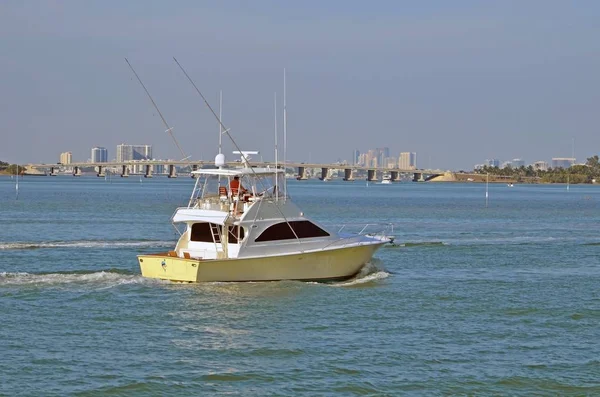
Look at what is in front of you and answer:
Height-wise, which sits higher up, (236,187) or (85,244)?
(236,187)

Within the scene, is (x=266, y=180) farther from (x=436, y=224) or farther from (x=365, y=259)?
(x=436, y=224)

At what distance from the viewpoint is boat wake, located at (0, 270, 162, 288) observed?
30.3m

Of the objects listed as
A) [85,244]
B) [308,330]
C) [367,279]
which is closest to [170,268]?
[367,279]

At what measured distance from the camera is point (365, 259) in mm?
32562

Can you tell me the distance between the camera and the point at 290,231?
100 feet

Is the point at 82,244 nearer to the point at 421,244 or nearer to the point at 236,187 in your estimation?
the point at 421,244

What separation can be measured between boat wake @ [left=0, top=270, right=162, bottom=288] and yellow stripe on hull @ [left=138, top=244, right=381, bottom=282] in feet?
2.21

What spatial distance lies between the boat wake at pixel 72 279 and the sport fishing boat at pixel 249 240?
0.88 m

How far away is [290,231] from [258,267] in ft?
5.49

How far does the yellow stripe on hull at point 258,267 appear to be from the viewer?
29.0 meters

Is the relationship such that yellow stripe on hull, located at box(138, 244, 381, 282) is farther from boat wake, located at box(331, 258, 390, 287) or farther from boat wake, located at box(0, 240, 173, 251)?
boat wake, located at box(0, 240, 173, 251)

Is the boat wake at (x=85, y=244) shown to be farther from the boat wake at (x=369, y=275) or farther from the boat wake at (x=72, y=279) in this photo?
the boat wake at (x=369, y=275)

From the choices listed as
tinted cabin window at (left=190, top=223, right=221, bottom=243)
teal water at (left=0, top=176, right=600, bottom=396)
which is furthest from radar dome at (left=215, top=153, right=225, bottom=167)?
teal water at (left=0, top=176, right=600, bottom=396)

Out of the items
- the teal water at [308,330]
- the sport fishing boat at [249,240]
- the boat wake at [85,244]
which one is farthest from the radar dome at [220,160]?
the boat wake at [85,244]
